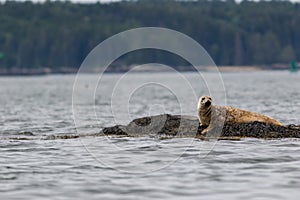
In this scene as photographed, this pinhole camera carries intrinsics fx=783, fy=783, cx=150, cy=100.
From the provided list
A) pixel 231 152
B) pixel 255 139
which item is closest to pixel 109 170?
pixel 231 152

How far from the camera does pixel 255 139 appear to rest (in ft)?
76.2

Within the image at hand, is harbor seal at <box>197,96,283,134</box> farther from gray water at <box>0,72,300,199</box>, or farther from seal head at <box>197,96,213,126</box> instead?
gray water at <box>0,72,300,199</box>

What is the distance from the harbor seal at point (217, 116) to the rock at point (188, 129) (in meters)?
0.24

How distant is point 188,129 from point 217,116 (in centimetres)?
103

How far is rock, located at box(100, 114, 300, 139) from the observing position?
23928mm

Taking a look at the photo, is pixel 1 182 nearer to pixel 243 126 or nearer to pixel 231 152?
pixel 231 152

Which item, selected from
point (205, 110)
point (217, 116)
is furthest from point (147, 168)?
point (217, 116)

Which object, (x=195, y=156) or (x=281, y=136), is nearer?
(x=195, y=156)

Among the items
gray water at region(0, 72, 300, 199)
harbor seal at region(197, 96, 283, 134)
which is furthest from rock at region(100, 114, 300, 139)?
gray water at region(0, 72, 300, 199)

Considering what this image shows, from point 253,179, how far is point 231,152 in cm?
406

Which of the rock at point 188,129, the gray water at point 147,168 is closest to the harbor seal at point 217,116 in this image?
the rock at point 188,129

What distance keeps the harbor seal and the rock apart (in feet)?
0.79

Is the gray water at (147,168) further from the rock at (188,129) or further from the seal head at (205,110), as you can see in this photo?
the seal head at (205,110)

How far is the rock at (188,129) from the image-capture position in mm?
23928
